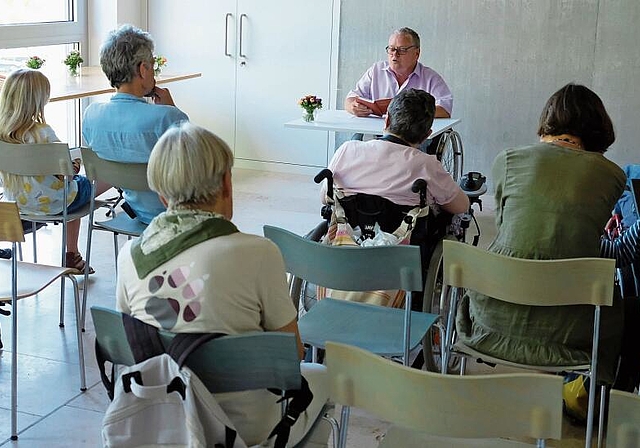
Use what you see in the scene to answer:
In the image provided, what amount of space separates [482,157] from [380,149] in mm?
3724

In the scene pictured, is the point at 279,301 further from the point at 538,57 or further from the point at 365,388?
the point at 538,57

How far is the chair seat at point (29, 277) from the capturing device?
315 cm

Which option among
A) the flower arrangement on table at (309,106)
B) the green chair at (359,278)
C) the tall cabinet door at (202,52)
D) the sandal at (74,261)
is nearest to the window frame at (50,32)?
the tall cabinet door at (202,52)

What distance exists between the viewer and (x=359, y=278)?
278 cm

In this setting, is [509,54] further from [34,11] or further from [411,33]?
[34,11]

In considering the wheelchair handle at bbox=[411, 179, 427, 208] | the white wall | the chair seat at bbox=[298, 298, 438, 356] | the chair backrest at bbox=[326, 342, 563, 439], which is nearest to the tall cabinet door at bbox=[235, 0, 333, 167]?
the white wall

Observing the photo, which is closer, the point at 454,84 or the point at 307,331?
the point at 307,331

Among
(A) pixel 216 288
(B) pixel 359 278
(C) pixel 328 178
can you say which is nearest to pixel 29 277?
(C) pixel 328 178

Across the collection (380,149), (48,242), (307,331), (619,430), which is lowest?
(48,242)

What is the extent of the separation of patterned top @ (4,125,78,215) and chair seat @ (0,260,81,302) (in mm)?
676

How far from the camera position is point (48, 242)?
17.5ft

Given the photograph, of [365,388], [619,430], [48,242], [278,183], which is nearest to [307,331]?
[365,388]

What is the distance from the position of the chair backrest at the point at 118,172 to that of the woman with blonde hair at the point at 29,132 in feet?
0.84

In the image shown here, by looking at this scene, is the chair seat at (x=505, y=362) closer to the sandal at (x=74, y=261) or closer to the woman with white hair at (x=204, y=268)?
the woman with white hair at (x=204, y=268)
